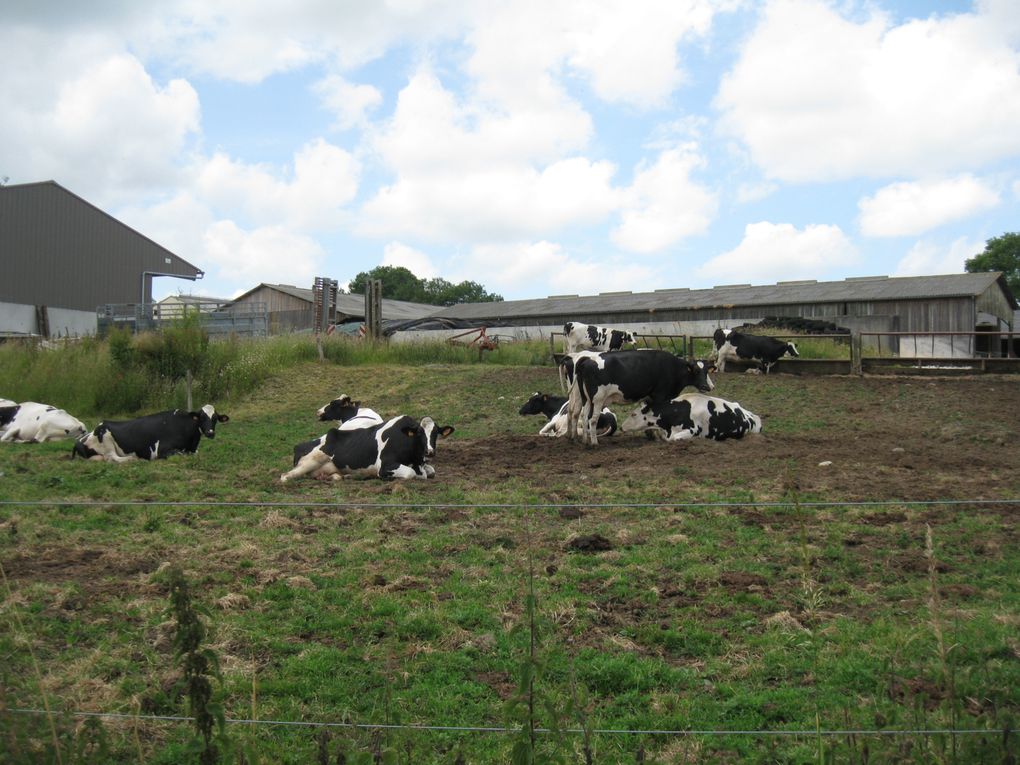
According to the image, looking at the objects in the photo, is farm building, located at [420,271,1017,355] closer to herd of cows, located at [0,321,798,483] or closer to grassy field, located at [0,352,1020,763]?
herd of cows, located at [0,321,798,483]

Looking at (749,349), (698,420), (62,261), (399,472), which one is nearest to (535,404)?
(698,420)

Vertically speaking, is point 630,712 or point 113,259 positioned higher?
point 113,259

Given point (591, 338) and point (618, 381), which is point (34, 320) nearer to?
point (591, 338)

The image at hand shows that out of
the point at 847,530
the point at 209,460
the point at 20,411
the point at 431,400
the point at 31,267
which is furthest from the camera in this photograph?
the point at 31,267

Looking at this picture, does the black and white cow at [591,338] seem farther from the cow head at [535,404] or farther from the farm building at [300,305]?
the farm building at [300,305]

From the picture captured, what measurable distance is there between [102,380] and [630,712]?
19.2m

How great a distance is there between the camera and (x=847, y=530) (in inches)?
311

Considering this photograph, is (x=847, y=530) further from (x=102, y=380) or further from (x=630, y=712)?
(x=102, y=380)

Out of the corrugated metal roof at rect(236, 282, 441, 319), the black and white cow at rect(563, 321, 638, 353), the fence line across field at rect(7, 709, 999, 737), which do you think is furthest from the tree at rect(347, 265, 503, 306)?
the fence line across field at rect(7, 709, 999, 737)

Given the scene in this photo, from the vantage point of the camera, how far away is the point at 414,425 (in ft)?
38.4

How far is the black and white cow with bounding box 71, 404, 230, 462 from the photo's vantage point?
1385cm

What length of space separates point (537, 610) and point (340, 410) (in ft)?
39.0

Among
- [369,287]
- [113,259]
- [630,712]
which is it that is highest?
[113,259]

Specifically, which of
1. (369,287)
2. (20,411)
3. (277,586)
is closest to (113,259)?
(369,287)
